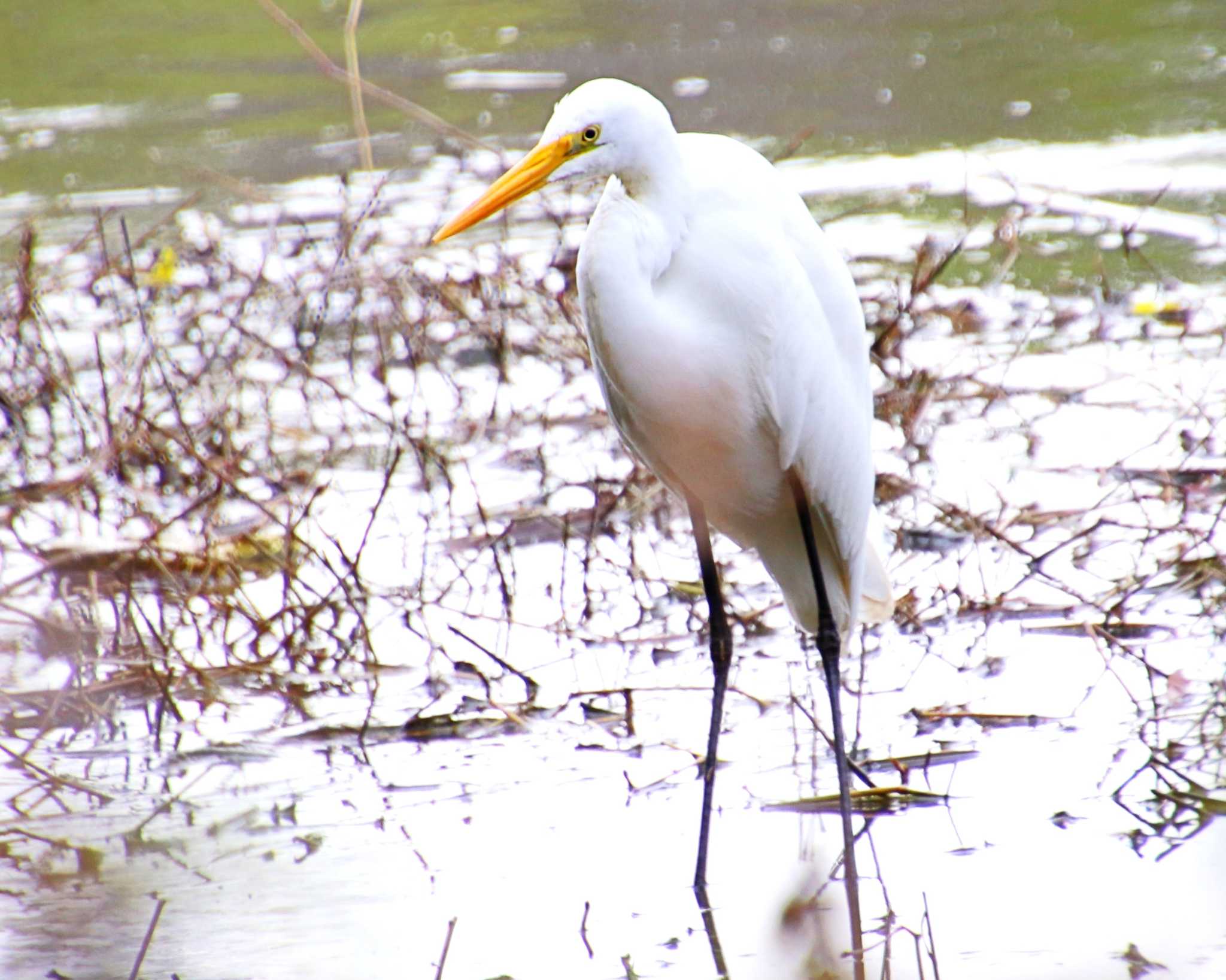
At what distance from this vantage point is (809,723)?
354 centimetres

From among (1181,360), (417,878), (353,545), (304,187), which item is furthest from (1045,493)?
(304,187)

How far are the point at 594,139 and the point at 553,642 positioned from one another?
1533mm

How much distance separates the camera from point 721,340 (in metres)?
2.90

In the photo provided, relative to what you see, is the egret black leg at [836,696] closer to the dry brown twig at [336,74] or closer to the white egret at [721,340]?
the white egret at [721,340]

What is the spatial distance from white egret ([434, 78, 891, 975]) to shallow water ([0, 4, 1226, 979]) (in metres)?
0.27

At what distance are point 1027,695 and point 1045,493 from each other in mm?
1073

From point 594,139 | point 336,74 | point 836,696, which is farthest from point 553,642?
point 594,139

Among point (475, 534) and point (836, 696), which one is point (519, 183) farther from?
point (475, 534)

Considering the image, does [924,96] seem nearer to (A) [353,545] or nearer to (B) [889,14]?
(B) [889,14]

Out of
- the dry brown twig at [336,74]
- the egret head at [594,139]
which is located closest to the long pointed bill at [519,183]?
the egret head at [594,139]

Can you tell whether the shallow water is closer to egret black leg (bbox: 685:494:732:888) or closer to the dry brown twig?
egret black leg (bbox: 685:494:732:888)

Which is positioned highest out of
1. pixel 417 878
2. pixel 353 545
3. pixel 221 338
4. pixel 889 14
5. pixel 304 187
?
pixel 889 14

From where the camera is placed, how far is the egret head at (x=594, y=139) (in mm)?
2760

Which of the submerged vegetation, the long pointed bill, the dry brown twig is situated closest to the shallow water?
the submerged vegetation
